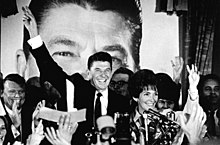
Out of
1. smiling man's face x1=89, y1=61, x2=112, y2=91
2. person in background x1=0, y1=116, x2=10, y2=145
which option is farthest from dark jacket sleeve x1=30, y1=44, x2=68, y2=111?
person in background x1=0, y1=116, x2=10, y2=145

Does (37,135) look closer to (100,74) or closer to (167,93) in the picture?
(100,74)

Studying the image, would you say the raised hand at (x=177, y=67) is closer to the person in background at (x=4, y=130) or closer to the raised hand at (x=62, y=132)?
the raised hand at (x=62, y=132)

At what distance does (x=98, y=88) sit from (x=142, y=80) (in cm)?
34

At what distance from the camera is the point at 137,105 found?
13.6 ft

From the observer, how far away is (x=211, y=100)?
412 centimetres

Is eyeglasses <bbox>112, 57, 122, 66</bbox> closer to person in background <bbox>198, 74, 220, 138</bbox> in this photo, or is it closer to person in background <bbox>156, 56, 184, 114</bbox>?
person in background <bbox>156, 56, 184, 114</bbox>

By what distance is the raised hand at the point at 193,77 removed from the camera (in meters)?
4.13

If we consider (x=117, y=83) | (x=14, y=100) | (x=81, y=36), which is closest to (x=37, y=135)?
(x=14, y=100)

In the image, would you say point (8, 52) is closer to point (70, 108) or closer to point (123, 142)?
point (70, 108)

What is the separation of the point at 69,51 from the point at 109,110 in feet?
1.80

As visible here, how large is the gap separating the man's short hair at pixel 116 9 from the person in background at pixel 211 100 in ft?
1.80

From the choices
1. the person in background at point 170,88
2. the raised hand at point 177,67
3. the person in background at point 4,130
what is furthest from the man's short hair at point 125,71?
the person in background at point 4,130

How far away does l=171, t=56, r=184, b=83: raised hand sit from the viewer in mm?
4156

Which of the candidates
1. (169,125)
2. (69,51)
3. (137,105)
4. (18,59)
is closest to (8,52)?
(18,59)
